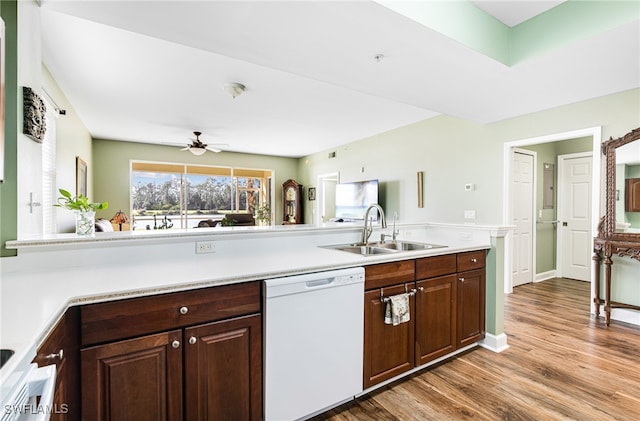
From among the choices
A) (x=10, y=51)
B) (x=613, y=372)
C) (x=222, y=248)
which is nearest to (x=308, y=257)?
(x=222, y=248)

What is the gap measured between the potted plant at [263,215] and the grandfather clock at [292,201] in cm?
48

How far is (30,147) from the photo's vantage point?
1685mm

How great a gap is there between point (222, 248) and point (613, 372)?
294 cm

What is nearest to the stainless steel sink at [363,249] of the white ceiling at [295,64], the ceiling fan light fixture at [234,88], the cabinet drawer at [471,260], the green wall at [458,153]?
the cabinet drawer at [471,260]

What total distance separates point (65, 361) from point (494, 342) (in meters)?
2.83

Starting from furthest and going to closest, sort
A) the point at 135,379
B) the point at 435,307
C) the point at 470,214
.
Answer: the point at 470,214, the point at 435,307, the point at 135,379

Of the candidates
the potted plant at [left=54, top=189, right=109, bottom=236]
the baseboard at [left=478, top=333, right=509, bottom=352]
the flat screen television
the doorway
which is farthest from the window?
the baseboard at [left=478, top=333, right=509, bottom=352]

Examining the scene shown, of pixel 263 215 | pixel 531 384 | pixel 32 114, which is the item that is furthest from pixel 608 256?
pixel 263 215

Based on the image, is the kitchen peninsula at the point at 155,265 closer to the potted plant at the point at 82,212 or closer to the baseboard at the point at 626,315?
the potted plant at the point at 82,212

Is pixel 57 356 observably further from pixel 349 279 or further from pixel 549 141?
pixel 549 141

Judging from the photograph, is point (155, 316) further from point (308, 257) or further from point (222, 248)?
point (308, 257)

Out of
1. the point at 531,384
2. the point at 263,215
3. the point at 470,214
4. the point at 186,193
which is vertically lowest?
the point at 531,384

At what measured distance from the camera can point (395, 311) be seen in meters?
1.90

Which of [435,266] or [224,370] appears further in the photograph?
[435,266]
